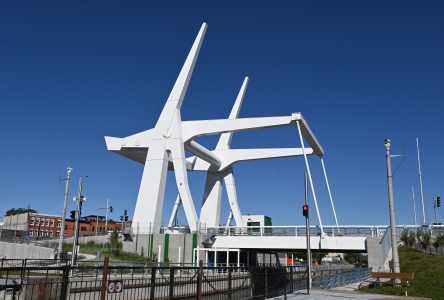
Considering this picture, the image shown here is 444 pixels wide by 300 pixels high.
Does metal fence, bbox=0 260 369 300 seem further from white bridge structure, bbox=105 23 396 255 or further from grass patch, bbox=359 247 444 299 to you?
white bridge structure, bbox=105 23 396 255

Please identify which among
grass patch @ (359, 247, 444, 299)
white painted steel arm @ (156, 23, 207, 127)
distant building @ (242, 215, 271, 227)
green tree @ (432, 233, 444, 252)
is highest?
white painted steel arm @ (156, 23, 207, 127)

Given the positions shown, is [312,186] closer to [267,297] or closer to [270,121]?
[270,121]

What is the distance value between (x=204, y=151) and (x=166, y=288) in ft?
120

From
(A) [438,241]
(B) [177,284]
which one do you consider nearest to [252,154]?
(A) [438,241]

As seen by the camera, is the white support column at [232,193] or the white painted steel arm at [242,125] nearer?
the white painted steel arm at [242,125]

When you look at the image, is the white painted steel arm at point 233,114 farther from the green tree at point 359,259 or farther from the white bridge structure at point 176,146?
the green tree at point 359,259

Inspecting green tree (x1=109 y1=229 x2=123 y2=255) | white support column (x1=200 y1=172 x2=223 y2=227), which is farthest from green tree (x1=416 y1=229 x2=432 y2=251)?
green tree (x1=109 y1=229 x2=123 y2=255)

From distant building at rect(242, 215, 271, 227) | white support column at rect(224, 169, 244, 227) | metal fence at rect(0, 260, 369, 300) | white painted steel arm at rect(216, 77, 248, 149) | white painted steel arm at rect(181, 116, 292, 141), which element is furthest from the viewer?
distant building at rect(242, 215, 271, 227)

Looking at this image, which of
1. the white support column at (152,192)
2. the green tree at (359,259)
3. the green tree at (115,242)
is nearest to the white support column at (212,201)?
the white support column at (152,192)

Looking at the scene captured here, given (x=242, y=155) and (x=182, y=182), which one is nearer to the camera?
Result: (x=182, y=182)

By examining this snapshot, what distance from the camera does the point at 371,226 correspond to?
35.5 metres

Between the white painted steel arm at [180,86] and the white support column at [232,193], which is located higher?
the white painted steel arm at [180,86]

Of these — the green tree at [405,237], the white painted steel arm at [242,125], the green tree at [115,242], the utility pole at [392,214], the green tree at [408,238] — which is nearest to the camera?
the utility pole at [392,214]

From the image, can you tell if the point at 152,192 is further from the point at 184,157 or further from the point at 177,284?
the point at 177,284
